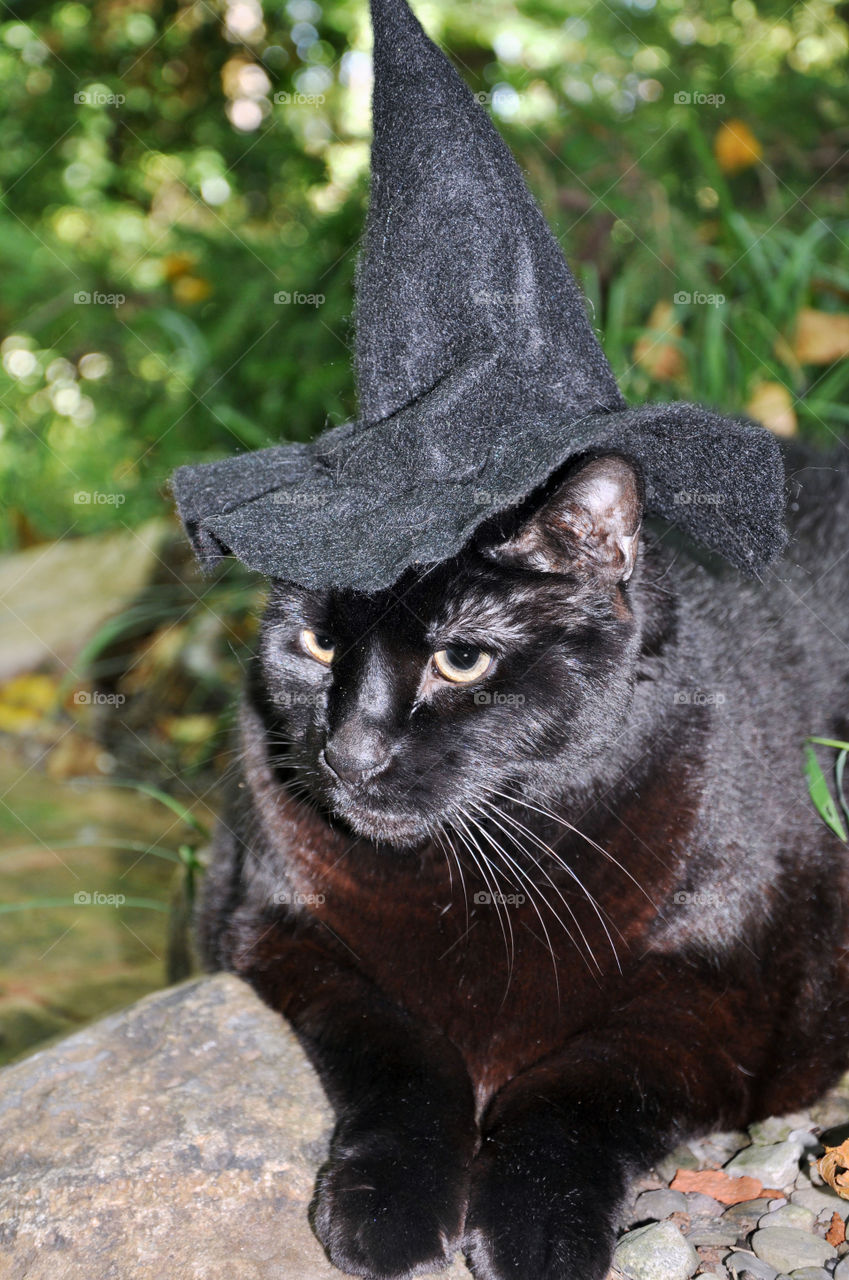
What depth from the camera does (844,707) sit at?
71.7 inches

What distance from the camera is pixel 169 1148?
1298 mm

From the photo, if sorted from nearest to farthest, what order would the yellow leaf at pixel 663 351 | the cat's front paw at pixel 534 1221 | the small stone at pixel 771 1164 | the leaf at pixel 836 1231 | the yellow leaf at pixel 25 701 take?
the cat's front paw at pixel 534 1221, the leaf at pixel 836 1231, the small stone at pixel 771 1164, the yellow leaf at pixel 663 351, the yellow leaf at pixel 25 701

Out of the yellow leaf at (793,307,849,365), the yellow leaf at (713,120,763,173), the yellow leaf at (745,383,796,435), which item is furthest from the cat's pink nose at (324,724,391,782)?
the yellow leaf at (713,120,763,173)

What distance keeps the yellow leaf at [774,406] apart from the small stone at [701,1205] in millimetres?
1987

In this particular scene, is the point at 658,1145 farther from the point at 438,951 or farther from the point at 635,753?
the point at 635,753

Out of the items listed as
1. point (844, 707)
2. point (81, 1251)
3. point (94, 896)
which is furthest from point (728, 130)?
point (81, 1251)

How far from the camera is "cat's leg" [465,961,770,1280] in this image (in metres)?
1.16

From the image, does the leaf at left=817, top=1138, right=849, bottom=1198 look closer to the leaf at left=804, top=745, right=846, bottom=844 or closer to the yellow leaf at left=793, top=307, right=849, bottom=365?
the leaf at left=804, top=745, right=846, bottom=844

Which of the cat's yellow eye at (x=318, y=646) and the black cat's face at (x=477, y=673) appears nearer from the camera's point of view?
the black cat's face at (x=477, y=673)

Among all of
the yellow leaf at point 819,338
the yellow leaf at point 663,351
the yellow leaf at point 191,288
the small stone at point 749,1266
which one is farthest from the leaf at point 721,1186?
the yellow leaf at point 191,288

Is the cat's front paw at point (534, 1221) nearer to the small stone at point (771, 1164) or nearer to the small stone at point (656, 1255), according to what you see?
the small stone at point (656, 1255)

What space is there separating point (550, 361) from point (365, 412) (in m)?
0.25

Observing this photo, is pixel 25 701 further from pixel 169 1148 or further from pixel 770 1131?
pixel 770 1131

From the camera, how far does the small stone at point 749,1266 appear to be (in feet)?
3.87
